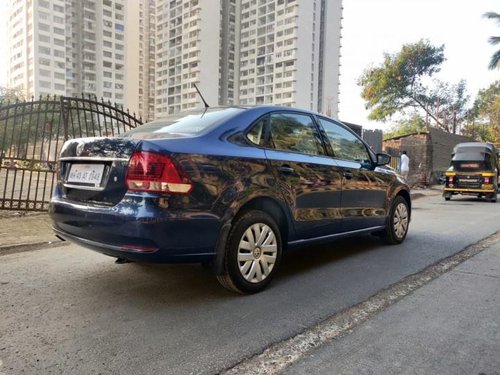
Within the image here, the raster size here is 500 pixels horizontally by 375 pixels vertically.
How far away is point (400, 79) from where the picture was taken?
34.4 meters

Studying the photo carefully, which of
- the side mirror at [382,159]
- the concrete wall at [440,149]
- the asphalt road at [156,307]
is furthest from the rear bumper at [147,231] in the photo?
the concrete wall at [440,149]

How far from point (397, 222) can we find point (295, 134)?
2.48 metres

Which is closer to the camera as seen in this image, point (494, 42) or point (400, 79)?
point (494, 42)

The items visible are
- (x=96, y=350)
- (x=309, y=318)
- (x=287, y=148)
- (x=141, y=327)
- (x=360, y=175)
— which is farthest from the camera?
(x=360, y=175)

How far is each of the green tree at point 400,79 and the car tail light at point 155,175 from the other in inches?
1342

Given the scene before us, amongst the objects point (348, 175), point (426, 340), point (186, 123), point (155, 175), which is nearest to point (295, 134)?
point (348, 175)

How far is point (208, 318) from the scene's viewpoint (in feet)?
10.3

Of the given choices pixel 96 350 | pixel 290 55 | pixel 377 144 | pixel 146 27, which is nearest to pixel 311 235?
pixel 96 350

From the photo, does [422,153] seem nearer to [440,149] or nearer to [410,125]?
[440,149]

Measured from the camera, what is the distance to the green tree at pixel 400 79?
111 ft

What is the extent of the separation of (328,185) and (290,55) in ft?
307

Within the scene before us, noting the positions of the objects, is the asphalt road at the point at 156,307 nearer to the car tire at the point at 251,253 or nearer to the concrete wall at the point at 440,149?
the car tire at the point at 251,253

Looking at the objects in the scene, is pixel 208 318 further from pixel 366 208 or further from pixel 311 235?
pixel 366 208

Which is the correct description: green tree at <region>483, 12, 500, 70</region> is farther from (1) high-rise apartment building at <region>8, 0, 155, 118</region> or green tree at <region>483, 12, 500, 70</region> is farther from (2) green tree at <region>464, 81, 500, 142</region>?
(1) high-rise apartment building at <region>8, 0, 155, 118</region>
